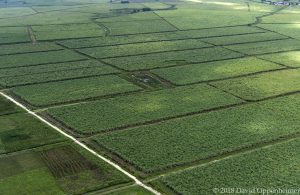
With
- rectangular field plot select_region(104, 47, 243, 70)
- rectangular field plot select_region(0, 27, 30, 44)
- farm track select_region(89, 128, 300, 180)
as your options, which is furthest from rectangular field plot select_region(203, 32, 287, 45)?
farm track select_region(89, 128, 300, 180)

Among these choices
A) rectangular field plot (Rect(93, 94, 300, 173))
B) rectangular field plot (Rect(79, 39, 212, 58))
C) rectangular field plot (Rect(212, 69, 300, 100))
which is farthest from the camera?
rectangular field plot (Rect(79, 39, 212, 58))

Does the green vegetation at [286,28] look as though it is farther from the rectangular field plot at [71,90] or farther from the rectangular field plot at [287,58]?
the rectangular field plot at [71,90]

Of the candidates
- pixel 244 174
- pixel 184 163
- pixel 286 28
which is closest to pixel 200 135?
pixel 184 163

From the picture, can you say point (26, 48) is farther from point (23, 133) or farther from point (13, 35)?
point (23, 133)

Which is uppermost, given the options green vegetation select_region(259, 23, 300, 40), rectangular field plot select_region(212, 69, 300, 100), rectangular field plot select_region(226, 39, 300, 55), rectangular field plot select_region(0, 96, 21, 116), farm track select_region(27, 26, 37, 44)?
green vegetation select_region(259, 23, 300, 40)

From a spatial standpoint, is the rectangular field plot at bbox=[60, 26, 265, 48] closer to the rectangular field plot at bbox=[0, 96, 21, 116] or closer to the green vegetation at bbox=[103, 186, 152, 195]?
the rectangular field plot at bbox=[0, 96, 21, 116]

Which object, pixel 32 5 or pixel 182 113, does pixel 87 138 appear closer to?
pixel 182 113

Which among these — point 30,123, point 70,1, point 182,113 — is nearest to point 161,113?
point 182,113
